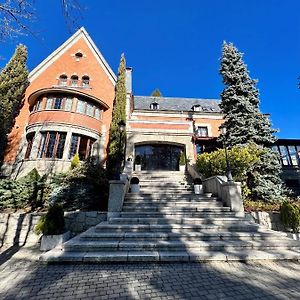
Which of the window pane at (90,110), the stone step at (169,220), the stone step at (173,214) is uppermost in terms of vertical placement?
the window pane at (90,110)

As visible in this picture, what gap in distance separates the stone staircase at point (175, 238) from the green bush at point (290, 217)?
4.88 feet

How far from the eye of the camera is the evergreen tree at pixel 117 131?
44.8 feet

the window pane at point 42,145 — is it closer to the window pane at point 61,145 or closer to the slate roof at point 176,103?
the window pane at point 61,145

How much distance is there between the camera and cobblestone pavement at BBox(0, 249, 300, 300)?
3068mm

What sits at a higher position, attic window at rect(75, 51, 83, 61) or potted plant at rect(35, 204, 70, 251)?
attic window at rect(75, 51, 83, 61)

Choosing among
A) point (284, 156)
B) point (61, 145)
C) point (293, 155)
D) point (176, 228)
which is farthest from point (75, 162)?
point (293, 155)

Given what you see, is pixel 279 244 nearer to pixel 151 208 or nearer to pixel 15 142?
A: pixel 151 208

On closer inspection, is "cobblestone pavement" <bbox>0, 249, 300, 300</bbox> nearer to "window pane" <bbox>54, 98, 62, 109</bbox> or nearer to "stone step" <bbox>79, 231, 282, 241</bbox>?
"stone step" <bbox>79, 231, 282, 241</bbox>

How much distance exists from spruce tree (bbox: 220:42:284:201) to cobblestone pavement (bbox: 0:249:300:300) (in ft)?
23.3

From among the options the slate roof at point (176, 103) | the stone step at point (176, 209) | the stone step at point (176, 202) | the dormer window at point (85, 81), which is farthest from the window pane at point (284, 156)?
the dormer window at point (85, 81)

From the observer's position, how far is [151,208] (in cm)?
729

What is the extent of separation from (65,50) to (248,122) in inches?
701

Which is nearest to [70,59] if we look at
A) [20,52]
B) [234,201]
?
[20,52]

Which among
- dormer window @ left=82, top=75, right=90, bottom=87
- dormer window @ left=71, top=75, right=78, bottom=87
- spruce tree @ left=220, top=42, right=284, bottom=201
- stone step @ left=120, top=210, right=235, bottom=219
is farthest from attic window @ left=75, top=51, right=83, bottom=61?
stone step @ left=120, top=210, right=235, bottom=219
